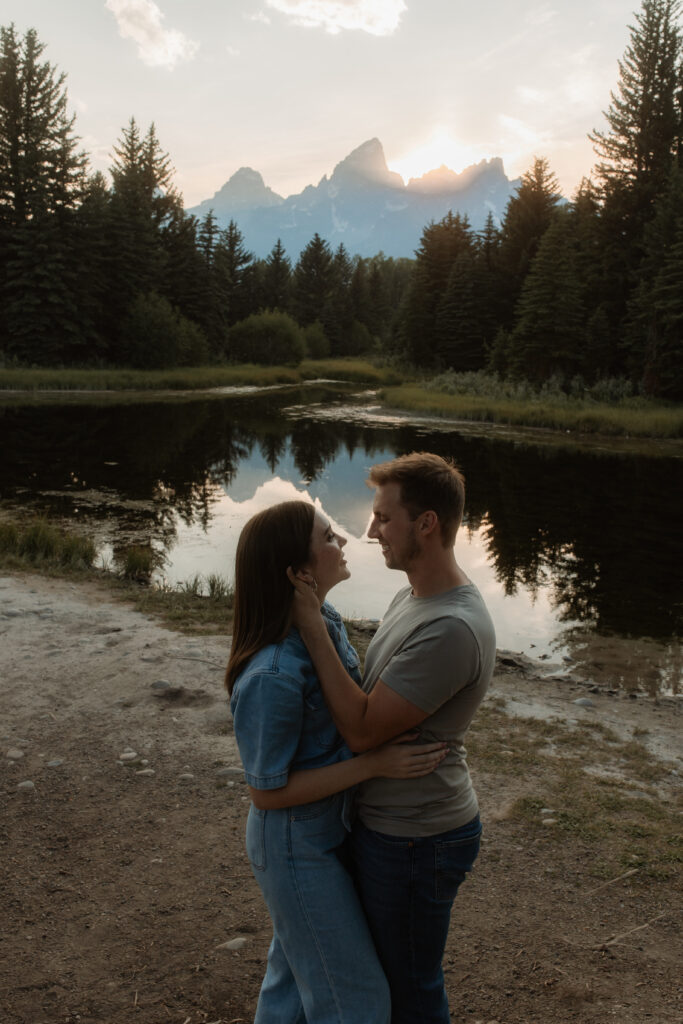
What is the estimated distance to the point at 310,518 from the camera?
2.26 metres

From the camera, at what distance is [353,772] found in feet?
7.20

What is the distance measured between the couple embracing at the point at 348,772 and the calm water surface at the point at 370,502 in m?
7.02

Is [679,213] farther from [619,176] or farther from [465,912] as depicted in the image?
[465,912]

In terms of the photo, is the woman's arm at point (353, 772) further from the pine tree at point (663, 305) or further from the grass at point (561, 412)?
the pine tree at point (663, 305)

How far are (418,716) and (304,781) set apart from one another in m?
0.35

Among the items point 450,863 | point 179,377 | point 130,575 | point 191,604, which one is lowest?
point 130,575

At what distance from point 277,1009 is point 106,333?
60.0m

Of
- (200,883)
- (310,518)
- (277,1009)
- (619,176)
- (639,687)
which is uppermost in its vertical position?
(619,176)

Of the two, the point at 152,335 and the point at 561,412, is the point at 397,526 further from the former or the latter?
the point at 152,335

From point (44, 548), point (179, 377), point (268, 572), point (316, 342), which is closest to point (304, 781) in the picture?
point (268, 572)

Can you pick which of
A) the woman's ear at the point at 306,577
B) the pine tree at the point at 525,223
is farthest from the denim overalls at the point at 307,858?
the pine tree at the point at 525,223

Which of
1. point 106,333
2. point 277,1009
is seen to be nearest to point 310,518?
point 277,1009

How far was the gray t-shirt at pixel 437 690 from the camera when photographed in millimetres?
2182

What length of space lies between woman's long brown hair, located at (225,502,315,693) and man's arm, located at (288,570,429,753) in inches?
1.9
